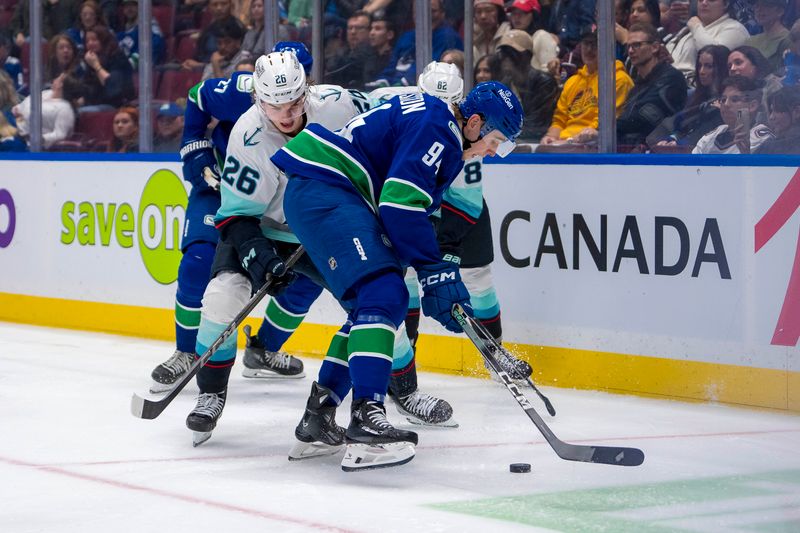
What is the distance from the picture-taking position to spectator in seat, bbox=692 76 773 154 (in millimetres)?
4746

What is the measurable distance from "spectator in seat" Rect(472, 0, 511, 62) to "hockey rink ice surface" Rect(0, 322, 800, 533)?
141 centimetres

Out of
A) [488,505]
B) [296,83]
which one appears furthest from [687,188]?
[488,505]

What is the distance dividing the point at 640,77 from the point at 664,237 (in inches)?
24.9

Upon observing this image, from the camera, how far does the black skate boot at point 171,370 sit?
4895 mm

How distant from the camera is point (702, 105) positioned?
193 inches

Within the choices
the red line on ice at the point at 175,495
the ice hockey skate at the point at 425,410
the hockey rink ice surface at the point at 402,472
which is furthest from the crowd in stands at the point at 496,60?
the red line on ice at the point at 175,495

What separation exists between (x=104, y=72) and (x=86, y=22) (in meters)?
0.29

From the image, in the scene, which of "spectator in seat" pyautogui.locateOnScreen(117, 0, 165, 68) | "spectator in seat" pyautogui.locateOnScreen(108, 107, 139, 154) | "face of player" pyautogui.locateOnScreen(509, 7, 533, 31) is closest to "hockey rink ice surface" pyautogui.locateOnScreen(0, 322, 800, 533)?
"face of player" pyautogui.locateOnScreen(509, 7, 533, 31)

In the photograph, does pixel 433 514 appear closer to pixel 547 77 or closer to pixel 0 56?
pixel 547 77

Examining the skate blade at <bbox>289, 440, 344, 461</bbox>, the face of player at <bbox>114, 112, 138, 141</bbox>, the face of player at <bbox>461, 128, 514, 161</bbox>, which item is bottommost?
the skate blade at <bbox>289, 440, 344, 461</bbox>

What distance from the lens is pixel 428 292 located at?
3.54 meters

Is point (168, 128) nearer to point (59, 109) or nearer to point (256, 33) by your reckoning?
point (256, 33)

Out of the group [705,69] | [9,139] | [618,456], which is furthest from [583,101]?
[9,139]

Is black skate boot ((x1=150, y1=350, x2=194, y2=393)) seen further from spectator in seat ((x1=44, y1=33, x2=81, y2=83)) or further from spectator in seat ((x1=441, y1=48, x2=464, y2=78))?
spectator in seat ((x1=44, y1=33, x2=81, y2=83))
